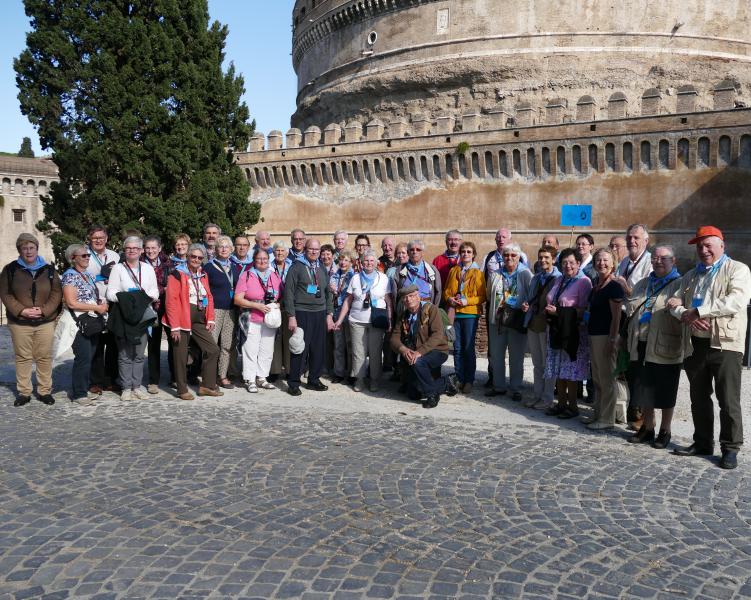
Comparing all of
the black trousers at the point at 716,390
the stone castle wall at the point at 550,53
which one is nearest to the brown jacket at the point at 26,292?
the black trousers at the point at 716,390

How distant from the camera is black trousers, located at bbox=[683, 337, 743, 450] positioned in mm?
4734

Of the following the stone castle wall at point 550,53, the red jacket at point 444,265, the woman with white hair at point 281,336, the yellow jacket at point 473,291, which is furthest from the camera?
the stone castle wall at point 550,53

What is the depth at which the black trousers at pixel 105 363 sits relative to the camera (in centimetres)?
691

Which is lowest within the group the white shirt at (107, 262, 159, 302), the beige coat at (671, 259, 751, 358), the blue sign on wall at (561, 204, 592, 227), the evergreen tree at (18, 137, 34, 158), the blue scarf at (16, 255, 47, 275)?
the beige coat at (671, 259, 751, 358)

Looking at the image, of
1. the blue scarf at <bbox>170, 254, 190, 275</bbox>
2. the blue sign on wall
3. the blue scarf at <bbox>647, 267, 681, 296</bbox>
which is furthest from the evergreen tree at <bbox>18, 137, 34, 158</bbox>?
the blue scarf at <bbox>647, 267, 681, 296</bbox>

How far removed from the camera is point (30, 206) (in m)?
34.6

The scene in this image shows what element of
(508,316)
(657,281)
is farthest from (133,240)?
(657,281)

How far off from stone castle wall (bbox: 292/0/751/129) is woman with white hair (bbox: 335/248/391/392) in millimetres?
17265

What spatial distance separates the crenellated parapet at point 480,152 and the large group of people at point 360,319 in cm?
1349

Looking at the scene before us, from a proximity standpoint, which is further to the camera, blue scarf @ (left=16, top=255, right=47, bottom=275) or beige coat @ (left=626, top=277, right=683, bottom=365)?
blue scarf @ (left=16, top=255, right=47, bottom=275)

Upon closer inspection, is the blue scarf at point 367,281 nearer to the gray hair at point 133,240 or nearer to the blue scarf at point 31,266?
the gray hair at point 133,240

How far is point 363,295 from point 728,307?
3.84m

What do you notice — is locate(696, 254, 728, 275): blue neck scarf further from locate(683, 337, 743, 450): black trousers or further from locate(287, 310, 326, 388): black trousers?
locate(287, 310, 326, 388): black trousers

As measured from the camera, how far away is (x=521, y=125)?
2078 cm
